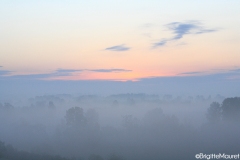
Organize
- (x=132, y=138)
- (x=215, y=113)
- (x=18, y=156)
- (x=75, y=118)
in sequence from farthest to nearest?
(x=75, y=118)
(x=215, y=113)
(x=132, y=138)
(x=18, y=156)

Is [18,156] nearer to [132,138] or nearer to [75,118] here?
[132,138]

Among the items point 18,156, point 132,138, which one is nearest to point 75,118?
Answer: point 132,138

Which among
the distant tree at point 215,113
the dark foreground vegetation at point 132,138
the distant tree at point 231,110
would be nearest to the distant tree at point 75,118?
the dark foreground vegetation at point 132,138

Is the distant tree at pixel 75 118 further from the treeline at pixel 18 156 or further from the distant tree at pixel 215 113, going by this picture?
the distant tree at pixel 215 113

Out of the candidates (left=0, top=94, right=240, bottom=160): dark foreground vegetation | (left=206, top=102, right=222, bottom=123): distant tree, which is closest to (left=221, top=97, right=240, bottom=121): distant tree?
(left=0, top=94, right=240, bottom=160): dark foreground vegetation

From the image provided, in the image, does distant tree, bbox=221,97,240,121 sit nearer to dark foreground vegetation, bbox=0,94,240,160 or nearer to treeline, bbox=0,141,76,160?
dark foreground vegetation, bbox=0,94,240,160

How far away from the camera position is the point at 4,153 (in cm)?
3991

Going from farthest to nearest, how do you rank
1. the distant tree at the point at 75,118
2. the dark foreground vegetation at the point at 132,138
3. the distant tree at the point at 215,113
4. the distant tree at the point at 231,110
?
the distant tree at the point at 75,118 < the distant tree at the point at 215,113 < the distant tree at the point at 231,110 < the dark foreground vegetation at the point at 132,138

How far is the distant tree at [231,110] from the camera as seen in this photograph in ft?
198

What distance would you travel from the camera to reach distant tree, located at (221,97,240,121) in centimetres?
6028

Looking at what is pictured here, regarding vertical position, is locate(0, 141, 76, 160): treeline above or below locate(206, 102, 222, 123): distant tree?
below

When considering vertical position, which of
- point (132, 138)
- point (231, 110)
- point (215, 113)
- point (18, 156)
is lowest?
point (132, 138)

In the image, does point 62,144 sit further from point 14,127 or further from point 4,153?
point 14,127

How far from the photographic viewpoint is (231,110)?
61250 mm
